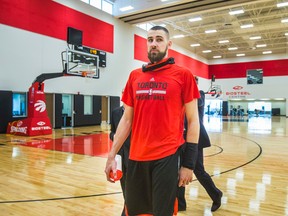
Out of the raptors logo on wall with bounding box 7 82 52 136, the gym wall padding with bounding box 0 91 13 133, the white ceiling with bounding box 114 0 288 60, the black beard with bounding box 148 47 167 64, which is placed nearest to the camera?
the black beard with bounding box 148 47 167 64

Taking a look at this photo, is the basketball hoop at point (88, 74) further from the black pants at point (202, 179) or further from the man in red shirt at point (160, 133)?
the man in red shirt at point (160, 133)

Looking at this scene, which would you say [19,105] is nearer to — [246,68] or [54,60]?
[54,60]

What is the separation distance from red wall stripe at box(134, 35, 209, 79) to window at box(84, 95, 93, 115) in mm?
5112

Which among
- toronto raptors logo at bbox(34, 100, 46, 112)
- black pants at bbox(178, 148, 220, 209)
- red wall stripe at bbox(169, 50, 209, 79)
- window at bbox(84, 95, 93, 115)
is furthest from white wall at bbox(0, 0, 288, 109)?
black pants at bbox(178, 148, 220, 209)

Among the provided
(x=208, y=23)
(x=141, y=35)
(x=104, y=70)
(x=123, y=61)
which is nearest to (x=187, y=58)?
(x=208, y=23)

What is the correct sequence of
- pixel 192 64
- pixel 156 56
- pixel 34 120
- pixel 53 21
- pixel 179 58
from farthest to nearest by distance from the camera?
pixel 192 64
pixel 179 58
pixel 53 21
pixel 34 120
pixel 156 56

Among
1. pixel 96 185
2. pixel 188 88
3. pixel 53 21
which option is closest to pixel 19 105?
pixel 53 21

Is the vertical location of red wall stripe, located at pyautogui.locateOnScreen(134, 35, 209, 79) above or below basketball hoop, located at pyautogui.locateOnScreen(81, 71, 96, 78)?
above

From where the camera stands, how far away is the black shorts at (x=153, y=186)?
1688 millimetres

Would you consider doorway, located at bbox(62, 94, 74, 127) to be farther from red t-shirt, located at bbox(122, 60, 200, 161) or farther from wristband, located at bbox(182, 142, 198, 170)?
wristband, located at bbox(182, 142, 198, 170)

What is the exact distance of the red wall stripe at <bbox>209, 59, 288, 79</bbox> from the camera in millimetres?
29047

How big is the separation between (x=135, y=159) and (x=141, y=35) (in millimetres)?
19333

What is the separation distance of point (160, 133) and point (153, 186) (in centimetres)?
33

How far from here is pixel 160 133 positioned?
5.68 ft
